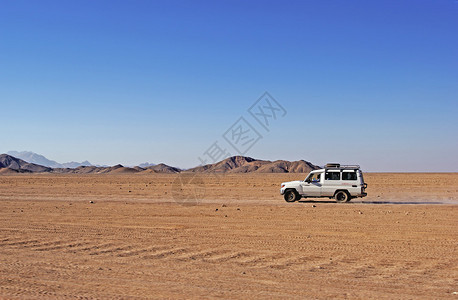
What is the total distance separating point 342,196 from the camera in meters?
25.6

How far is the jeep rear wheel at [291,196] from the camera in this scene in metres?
26.0

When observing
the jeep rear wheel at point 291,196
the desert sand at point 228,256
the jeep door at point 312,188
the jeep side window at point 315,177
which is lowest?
the desert sand at point 228,256

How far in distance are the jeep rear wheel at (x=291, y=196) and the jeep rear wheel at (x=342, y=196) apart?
2.26 metres

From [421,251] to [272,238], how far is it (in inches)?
163

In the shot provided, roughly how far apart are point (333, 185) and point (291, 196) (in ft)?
8.17

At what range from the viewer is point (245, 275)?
8.98 m

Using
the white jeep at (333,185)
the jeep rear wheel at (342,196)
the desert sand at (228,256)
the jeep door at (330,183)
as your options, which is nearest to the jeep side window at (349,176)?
the white jeep at (333,185)

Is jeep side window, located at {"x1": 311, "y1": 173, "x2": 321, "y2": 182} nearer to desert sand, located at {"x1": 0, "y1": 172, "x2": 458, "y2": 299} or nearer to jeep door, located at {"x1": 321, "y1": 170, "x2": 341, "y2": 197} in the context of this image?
jeep door, located at {"x1": 321, "y1": 170, "x2": 341, "y2": 197}

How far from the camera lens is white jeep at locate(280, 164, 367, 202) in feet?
82.8

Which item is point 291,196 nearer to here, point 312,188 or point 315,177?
point 312,188

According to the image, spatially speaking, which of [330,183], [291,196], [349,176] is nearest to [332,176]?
[330,183]

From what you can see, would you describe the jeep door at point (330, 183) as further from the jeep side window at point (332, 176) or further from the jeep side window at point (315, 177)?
the jeep side window at point (315, 177)

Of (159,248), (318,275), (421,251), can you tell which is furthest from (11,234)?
(421,251)

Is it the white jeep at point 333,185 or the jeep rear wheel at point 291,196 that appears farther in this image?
the jeep rear wheel at point 291,196
